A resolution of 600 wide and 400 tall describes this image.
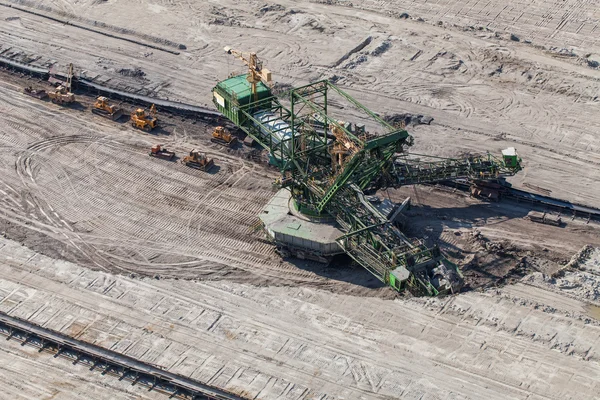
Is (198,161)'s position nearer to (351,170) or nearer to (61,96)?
(61,96)

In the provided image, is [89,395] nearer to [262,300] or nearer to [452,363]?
[262,300]

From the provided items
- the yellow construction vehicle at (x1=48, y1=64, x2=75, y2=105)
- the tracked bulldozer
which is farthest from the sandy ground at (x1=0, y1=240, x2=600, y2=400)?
the yellow construction vehicle at (x1=48, y1=64, x2=75, y2=105)

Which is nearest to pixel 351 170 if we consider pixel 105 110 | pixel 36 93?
pixel 105 110

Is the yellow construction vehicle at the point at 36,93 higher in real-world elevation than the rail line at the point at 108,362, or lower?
higher

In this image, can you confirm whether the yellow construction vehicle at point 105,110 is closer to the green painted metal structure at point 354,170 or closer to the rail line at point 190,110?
the rail line at point 190,110

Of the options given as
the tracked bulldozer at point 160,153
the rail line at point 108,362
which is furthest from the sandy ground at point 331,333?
the tracked bulldozer at point 160,153

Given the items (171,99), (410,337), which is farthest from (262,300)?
(171,99)
